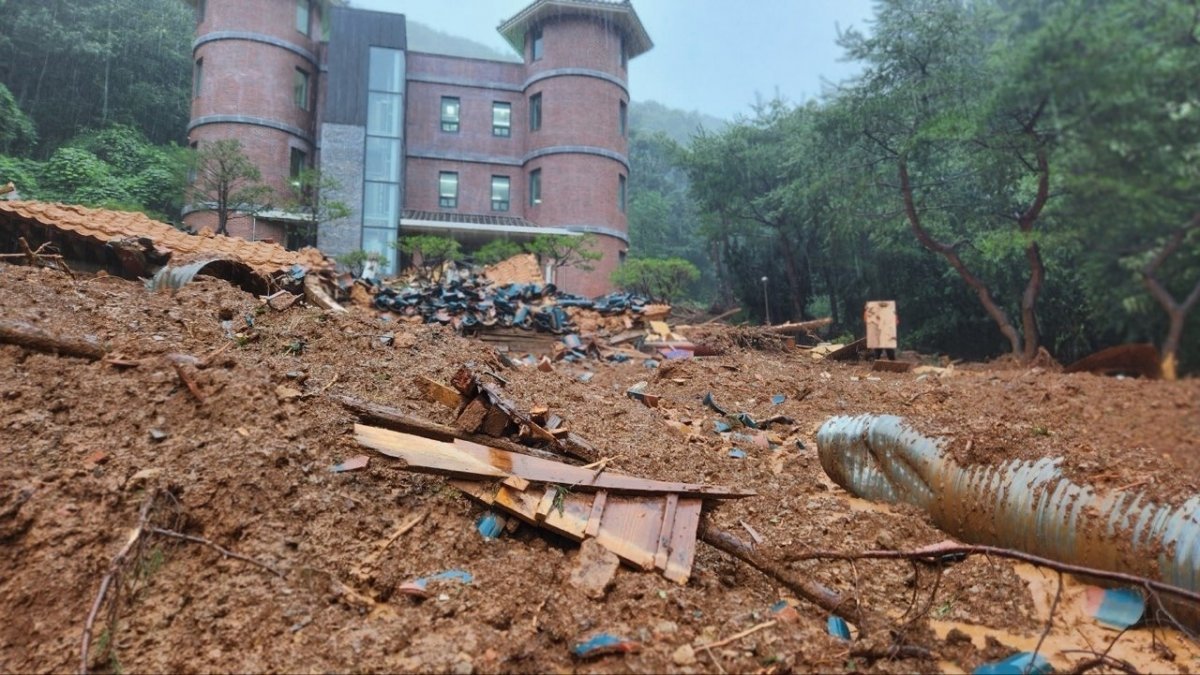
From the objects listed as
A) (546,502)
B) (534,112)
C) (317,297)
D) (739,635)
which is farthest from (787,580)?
(534,112)

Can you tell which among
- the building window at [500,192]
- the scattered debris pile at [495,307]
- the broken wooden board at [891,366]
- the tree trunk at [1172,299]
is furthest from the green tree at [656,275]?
the tree trunk at [1172,299]

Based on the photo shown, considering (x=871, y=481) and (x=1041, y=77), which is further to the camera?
(x=1041, y=77)

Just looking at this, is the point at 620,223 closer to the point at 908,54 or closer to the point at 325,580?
the point at 908,54

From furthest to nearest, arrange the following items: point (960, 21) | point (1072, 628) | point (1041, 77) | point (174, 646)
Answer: point (960, 21) → point (1041, 77) → point (1072, 628) → point (174, 646)

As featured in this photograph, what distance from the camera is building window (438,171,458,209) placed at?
2448 cm

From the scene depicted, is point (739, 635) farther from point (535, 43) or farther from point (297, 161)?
point (535, 43)

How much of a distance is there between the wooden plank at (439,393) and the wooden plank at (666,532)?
1.70 meters

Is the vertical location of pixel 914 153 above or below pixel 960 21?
below

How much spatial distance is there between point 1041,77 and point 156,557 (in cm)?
917

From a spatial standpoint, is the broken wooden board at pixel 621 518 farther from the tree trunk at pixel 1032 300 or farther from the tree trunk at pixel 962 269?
the tree trunk at pixel 962 269

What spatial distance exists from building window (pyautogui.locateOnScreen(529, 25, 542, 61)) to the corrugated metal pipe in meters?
23.8

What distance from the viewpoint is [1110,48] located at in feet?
18.5

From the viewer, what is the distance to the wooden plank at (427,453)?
297 cm

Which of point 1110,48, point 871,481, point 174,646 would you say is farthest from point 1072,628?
point 1110,48
